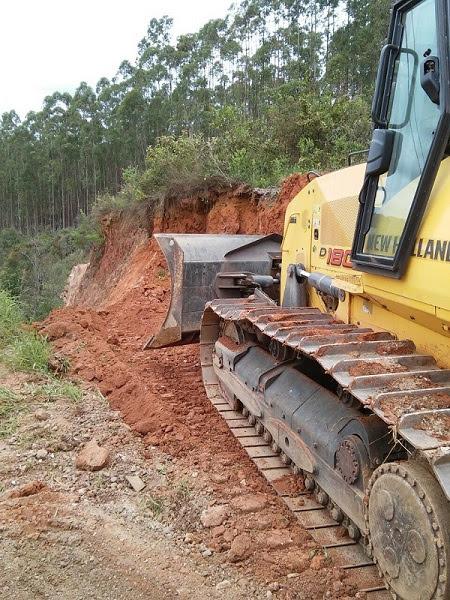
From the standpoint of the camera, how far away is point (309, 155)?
13.5 m

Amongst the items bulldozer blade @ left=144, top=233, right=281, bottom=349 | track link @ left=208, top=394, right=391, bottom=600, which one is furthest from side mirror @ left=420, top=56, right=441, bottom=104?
bulldozer blade @ left=144, top=233, right=281, bottom=349

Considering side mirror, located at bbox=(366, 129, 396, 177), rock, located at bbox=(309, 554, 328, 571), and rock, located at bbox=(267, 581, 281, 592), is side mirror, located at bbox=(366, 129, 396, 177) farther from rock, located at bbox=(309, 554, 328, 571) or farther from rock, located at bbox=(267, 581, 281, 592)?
rock, located at bbox=(267, 581, 281, 592)

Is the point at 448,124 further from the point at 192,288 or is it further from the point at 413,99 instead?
the point at 192,288

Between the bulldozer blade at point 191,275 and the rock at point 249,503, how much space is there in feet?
8.35

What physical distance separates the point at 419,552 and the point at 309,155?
12.0 metres

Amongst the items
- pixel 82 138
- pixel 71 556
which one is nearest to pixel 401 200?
pixel 71 556

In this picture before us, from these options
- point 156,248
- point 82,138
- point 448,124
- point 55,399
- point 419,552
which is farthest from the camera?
point 82,138

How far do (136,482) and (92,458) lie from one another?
0.43m

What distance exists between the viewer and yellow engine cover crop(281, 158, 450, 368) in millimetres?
2662

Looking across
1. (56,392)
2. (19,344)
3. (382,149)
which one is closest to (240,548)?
(382,149)

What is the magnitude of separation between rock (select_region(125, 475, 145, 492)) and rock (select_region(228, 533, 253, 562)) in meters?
0.94

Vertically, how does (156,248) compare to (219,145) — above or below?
below

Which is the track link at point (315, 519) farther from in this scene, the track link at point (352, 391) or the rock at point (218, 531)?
the rock at point (218, 531)

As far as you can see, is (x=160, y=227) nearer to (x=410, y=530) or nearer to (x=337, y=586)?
(x=337, y=586)
